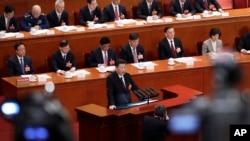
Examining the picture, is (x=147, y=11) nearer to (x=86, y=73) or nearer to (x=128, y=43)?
(x=128, y=43)

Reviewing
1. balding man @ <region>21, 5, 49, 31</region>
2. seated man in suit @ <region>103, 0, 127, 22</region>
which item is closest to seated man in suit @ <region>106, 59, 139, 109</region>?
balding man @ <region>21, 5, 49, 31</region>

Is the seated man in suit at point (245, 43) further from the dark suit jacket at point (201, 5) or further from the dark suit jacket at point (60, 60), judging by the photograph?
the dark suit jacket at point (60, 60)

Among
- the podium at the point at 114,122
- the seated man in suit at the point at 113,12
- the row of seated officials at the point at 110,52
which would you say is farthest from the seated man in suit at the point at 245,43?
the podium at the point at 114,122

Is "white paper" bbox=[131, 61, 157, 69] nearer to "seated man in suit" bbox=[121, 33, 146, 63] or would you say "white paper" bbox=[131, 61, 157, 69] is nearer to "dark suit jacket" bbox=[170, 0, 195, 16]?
"seated man in suit" bbox=[121, 33, 146, 63]

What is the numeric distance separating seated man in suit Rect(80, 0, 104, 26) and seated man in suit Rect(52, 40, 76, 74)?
1889 millimetres

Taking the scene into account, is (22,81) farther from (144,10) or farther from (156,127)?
(144,10)

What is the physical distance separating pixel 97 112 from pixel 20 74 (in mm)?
2538

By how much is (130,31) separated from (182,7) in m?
1.94

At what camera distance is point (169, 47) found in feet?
33.1

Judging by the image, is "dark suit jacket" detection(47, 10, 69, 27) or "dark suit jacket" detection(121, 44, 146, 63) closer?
"dark suit jacket" detection(121, 44, 146, 63)

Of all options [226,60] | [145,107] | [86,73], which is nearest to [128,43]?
[86,73]

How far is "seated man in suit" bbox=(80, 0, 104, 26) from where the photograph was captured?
11.2 metres

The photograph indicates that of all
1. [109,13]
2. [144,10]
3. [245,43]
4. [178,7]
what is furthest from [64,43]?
[178,7]

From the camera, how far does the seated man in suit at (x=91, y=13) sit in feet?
36.9
